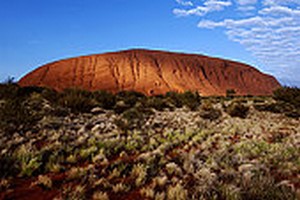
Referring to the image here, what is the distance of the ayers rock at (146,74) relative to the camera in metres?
60.2

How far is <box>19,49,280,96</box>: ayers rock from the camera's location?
6019 centimetres

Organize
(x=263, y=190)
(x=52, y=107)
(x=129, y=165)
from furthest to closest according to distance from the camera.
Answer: (x=52, y=107)
(x=129, y=165)
(x=263, y=190)

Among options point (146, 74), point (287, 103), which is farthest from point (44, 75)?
point (287, 103)

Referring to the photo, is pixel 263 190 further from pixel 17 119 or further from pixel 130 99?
pixel 130 99

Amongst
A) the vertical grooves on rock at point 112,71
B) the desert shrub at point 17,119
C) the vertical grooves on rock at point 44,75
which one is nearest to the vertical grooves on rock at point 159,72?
the vertical grooves on rock at point 112,71

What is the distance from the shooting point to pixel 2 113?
9969mm

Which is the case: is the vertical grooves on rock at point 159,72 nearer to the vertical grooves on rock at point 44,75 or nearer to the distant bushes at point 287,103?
the vertical grooves on rock at point 44,75

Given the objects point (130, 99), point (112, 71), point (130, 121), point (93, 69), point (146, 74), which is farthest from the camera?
point (93, 69)

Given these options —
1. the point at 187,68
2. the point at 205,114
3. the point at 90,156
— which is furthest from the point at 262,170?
the point at 187,68

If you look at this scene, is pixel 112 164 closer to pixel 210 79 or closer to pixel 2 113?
pixel 2 113

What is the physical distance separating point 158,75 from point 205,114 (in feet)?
152

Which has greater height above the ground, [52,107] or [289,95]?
[52,107]

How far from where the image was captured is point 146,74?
6372cm

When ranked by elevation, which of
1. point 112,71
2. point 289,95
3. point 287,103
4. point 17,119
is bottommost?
point 287,103
